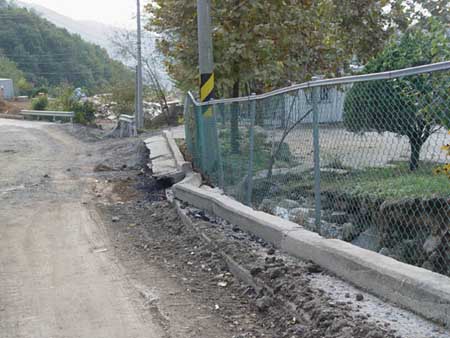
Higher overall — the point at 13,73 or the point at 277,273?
the point at 13,73

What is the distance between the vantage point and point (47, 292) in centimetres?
603

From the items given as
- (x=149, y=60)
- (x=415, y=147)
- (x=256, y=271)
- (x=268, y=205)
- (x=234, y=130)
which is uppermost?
(x=149, y=60)

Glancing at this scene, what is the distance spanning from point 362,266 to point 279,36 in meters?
9.25

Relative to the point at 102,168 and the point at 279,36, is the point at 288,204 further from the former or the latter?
the point at 102,168

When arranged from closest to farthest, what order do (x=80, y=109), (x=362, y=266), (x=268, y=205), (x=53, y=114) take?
1. (x=362, y=266)
2. (x=268, y=205)
3. (x=80, y=109)
4. (x=53, y=114)

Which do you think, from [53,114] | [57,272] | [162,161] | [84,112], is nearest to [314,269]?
[57,272]

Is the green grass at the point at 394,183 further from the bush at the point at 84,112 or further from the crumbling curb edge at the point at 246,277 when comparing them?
the bush at the point at 84,112

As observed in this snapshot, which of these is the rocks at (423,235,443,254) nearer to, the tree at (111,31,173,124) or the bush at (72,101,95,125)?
the tree at (111,31,173,124)

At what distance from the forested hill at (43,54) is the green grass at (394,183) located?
8999cm

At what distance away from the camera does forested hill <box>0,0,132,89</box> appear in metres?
94.8

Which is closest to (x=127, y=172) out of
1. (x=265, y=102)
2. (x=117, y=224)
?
(x=117, y=224)

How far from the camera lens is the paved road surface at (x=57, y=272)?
5.16m

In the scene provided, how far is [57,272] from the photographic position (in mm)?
6750

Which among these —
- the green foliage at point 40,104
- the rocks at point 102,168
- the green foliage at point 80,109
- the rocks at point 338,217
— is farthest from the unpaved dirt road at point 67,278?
the green foliage at point 40,104
